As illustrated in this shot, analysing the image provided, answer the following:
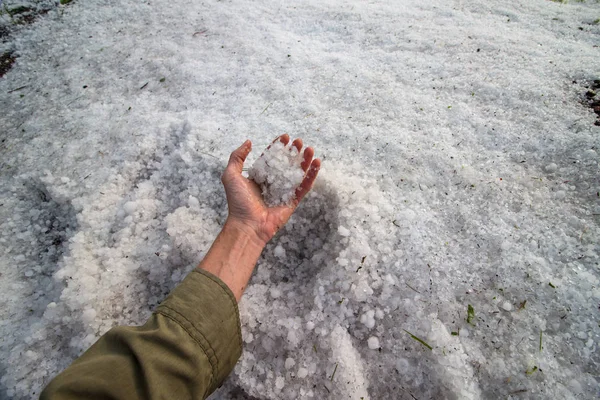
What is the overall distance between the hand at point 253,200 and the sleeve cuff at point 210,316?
1.54 ft

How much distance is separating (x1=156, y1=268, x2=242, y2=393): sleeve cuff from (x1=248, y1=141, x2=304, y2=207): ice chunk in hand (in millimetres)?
715

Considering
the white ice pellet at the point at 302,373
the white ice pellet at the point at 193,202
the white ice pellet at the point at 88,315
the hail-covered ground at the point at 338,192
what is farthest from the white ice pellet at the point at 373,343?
the white ice pellet at the point at 88,315

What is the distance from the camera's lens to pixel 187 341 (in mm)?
1512

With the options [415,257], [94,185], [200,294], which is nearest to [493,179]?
[415,257]

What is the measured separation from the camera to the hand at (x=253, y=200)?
2.11m

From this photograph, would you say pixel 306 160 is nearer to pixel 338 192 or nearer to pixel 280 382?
pixel 338 192

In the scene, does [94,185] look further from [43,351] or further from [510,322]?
[510,322]

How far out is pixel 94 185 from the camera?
97.3 inches

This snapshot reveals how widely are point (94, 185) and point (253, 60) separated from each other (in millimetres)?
1873

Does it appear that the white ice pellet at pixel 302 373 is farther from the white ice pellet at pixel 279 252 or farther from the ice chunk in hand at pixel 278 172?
the ice chunk in hand at pixel 278 172

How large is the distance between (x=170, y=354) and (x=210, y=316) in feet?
0.79

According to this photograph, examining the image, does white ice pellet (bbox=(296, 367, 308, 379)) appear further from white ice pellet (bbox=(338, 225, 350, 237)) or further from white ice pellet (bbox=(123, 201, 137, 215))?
white ice pellet (bbox=(123, 201, 137, 215))

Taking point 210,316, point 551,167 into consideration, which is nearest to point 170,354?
point 210,316

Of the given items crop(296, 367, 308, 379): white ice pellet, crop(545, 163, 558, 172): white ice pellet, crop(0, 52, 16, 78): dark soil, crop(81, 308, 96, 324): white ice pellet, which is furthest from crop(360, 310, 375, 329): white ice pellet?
crop(0, 52, 16, 78): dark soil
